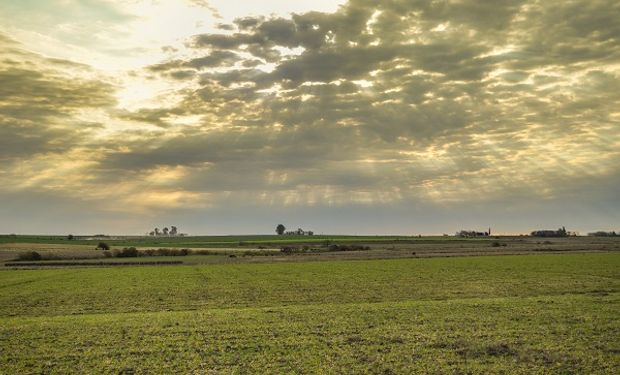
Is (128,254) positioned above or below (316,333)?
below

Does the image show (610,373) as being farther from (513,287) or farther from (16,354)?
(513,287)

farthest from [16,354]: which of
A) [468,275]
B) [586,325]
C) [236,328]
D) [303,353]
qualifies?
[468,275]

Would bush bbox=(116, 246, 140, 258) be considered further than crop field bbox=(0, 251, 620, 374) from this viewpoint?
Yes

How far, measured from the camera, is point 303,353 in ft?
55.9

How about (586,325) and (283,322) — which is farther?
(283,322)

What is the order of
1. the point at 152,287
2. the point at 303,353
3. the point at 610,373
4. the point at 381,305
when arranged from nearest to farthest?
the point at 610,373, the point at 303,353, the point at 381,305, the point at 152,287

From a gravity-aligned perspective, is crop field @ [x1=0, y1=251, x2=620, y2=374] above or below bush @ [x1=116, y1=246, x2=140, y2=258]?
above

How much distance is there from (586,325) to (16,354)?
22.6 meters

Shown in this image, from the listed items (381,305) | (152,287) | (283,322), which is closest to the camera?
(283,322)

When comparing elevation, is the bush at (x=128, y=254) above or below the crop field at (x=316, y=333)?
below

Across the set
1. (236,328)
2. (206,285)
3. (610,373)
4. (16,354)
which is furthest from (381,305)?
(206,285)

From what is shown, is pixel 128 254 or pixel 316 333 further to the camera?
pixel 128 254

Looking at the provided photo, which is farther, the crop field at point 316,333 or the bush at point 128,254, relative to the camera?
the bush at point 128,254

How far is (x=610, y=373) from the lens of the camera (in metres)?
14.5
